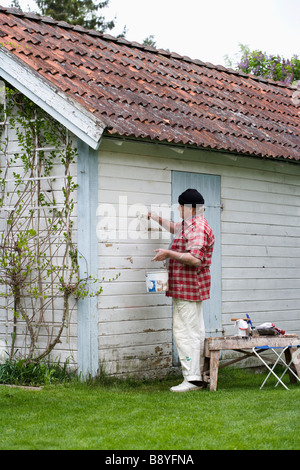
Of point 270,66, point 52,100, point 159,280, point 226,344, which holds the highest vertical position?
point 270,66

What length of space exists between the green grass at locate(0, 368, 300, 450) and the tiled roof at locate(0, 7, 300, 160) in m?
2.88

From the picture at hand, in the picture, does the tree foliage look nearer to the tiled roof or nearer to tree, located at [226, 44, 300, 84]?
tree, located at [226, 44, 300, 84]

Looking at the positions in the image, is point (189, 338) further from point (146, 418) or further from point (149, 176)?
point (149, 176)

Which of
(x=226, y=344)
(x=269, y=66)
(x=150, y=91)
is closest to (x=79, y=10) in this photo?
(x=269, y=66)

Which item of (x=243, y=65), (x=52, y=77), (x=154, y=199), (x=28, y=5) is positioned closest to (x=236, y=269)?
(x=154, y=199)

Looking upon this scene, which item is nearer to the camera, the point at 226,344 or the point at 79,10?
the point at 226,344

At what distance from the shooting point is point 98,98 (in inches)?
377

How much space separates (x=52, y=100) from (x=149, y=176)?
5.13 feet

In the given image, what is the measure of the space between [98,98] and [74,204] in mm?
1327

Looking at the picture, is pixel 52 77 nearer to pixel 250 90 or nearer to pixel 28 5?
pixel 250 90

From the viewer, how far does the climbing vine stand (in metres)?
9.29

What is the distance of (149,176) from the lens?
32.4ft

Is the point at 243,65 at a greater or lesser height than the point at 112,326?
greater
